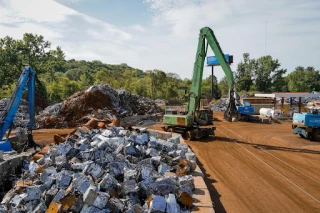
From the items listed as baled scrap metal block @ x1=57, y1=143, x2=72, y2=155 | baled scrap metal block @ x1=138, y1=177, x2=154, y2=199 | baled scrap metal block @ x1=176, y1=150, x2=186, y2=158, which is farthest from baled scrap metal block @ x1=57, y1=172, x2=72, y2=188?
baled scrap metal block @ x1=176, y1=150, x2=186, y2=158

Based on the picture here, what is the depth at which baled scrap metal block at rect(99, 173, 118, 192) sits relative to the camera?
631 cm

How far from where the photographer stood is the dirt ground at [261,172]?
775 centimetres

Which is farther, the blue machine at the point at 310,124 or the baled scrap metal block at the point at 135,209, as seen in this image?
the blue machine at the point at 310,124

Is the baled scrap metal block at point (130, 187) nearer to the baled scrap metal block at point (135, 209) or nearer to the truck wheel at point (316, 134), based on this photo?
the baled scrap metal block at point (135, 209)

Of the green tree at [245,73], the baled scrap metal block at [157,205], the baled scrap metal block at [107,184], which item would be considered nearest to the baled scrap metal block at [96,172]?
the baled scrap metal block at [107,184]

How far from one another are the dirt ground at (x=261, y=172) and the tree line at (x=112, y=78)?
394 inches

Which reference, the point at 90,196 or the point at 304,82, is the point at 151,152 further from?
the point at 304,82

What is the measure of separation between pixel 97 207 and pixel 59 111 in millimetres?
20817

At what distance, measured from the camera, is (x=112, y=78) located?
173 feet

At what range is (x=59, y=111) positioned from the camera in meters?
24.9

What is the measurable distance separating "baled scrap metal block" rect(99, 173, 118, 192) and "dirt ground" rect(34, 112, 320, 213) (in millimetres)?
2792

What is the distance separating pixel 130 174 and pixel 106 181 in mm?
725

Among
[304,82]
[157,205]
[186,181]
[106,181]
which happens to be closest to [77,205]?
[106,181]

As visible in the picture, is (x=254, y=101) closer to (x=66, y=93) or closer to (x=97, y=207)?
(x=66, y=93)
